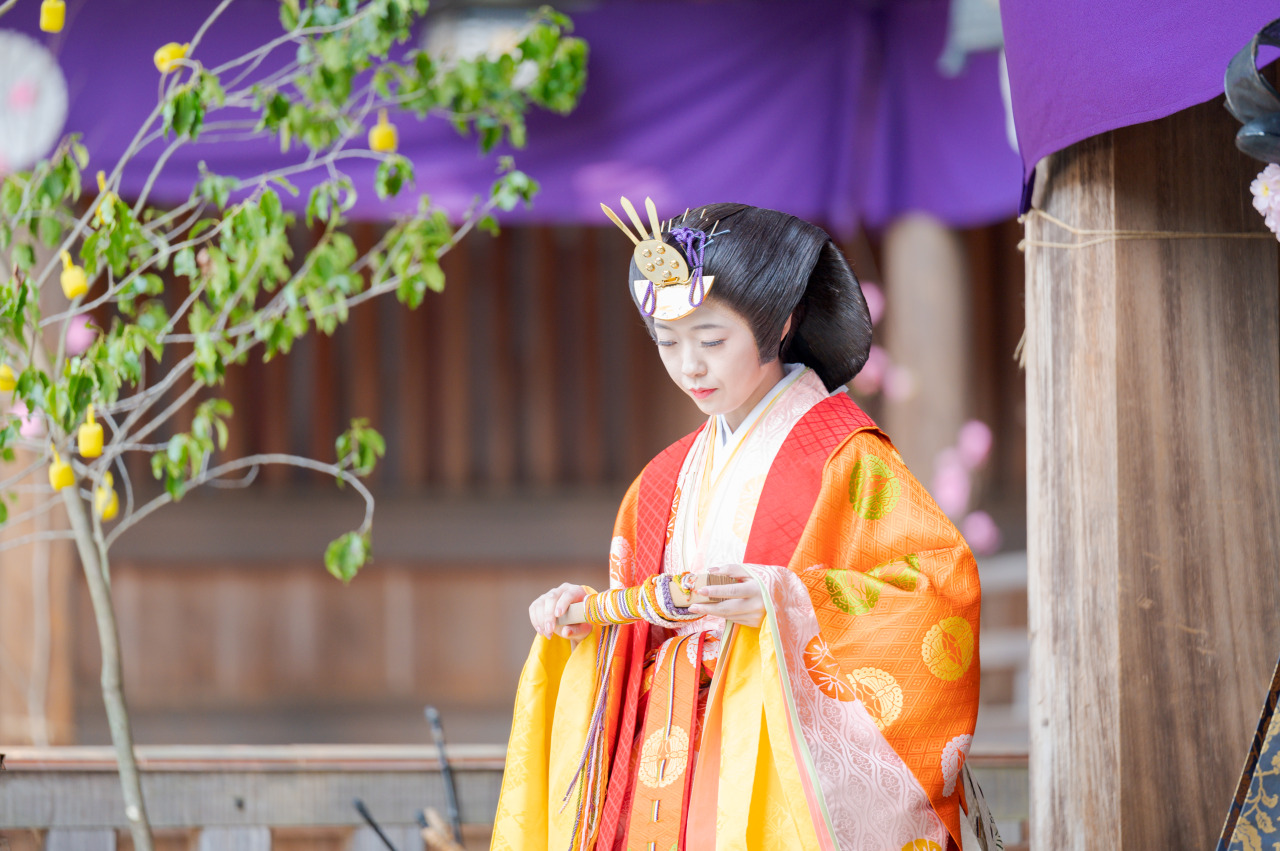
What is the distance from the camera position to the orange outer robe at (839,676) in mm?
1877

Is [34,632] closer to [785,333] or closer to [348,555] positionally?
[348,555]

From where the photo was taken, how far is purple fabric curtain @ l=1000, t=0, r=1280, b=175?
205 centimetres

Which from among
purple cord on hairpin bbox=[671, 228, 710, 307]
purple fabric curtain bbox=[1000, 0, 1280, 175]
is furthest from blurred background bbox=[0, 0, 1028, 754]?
purple cord on hairpin bbox=[671, 228, 710, 307]

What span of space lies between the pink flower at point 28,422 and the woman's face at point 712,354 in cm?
155

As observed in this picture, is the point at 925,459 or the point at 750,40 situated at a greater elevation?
the point at 750,40

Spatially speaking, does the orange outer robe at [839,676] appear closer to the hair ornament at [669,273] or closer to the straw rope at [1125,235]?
the hair ornament at [669,273]

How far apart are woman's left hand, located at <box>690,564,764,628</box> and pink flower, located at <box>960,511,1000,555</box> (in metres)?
4.19

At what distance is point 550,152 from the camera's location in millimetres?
4426

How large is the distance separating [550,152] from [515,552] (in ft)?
8.13

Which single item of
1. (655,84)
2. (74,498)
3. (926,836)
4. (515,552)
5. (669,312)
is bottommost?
(515,552)

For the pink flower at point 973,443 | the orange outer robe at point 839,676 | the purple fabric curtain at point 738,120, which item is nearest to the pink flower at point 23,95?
the purple fabric curtain at point 738,120

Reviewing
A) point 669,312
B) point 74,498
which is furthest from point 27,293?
point 669,312

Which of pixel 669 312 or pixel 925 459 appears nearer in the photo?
pixel 669 312

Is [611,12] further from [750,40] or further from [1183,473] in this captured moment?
[1183,473]
